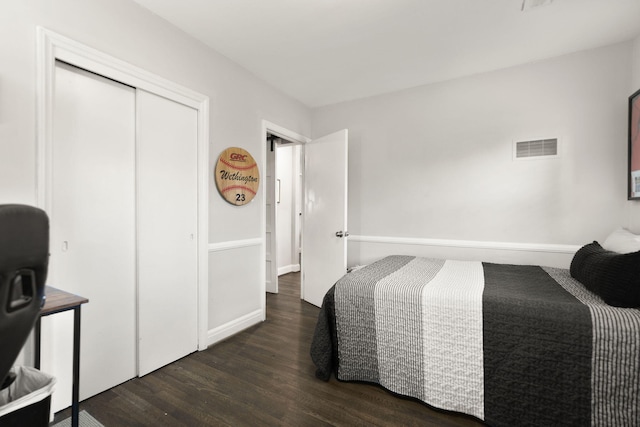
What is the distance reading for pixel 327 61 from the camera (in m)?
2.73

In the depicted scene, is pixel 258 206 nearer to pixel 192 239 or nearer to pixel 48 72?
pixel 192 239

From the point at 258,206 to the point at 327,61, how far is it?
1.57 metres

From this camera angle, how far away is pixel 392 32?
227cm

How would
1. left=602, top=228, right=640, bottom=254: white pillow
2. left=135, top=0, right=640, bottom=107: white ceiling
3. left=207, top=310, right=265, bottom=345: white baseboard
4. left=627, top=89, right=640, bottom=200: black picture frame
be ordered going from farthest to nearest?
left=207, top=310, right=265, bottom=345: white baseboard < left=627, top=89, right=640, bottom=200: black picture frame < left=135, top=0, right=640, bottom=107: white ceiling < left=602, top=228, right=640, bottom=254: white pillow

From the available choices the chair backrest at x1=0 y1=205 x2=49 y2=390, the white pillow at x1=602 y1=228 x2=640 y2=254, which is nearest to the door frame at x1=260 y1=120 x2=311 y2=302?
the chair backrest at x1=0 y1=205 x2=49 y2=390

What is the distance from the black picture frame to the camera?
88.0 inches

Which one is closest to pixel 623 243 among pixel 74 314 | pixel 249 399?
pixel 249 399


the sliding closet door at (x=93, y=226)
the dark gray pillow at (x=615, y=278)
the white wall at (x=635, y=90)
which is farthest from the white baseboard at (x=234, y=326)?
the white wall at (x=635, y=90)

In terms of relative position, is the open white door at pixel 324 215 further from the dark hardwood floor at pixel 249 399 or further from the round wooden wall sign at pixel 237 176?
the dark hardwood floor at pixel 249 399

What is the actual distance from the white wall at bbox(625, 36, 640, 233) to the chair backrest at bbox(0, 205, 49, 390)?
139 inches

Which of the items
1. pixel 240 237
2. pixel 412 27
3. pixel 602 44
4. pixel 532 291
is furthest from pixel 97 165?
pixel 602 44

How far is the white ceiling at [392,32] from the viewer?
198 centimetres

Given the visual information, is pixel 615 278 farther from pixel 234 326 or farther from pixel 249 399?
pixel 234 326

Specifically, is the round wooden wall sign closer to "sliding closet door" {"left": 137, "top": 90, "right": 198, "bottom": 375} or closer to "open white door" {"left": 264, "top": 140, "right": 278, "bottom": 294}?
"sliding closet door" {"left": 137, "top": 90, "right": 198, "bottom": 375}
